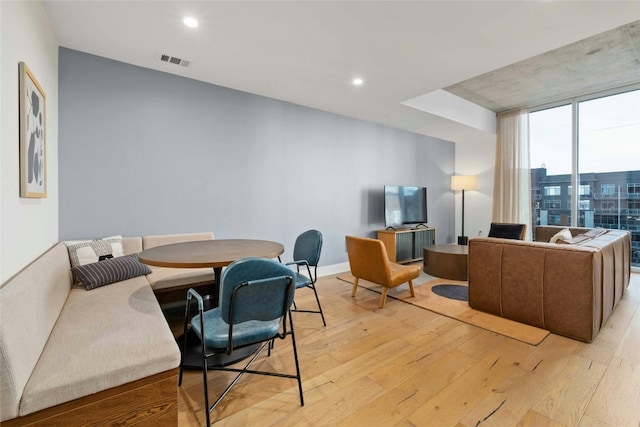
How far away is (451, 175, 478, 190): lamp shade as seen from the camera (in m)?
6.06

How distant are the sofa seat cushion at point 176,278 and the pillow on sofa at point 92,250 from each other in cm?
38

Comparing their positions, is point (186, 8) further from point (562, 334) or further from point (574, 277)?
point (562, 334)

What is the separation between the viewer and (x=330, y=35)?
246 cm

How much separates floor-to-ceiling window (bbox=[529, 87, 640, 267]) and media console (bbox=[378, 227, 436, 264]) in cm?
225

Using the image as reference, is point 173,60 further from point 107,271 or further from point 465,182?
point 465,182

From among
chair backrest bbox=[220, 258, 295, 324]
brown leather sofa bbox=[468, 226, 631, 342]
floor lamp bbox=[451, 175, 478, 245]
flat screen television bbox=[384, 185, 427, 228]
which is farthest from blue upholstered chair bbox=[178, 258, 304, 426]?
floor lamp bbox=[451, 175, 478, 245]

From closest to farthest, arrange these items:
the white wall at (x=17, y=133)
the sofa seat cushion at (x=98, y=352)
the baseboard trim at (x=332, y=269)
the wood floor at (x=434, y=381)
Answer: the sofa seat cushion at (x=98, y=352), the white wall at (x=17, y=133), the wood floor at (x=434, y=381), the baseboard trim at (x=332, y=269)

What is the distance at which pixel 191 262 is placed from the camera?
5.67 ft

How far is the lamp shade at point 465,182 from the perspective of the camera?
6.06 m

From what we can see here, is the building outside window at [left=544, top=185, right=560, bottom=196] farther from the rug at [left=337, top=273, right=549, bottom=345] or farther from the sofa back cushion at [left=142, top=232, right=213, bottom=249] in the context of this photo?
the sofa back cushion at [left=142, top=232, right=213, bottom=249]

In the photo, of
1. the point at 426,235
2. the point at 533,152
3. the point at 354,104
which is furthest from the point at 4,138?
the point at 533,152

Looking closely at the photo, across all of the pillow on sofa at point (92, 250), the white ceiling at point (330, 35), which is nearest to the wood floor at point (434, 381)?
the pillow on sofa at point (92, 250)

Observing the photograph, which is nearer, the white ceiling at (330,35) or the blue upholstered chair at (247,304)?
the blue upholstered chair at (247,304)

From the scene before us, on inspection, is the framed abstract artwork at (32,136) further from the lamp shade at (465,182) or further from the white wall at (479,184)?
the white wall at (479,184)
